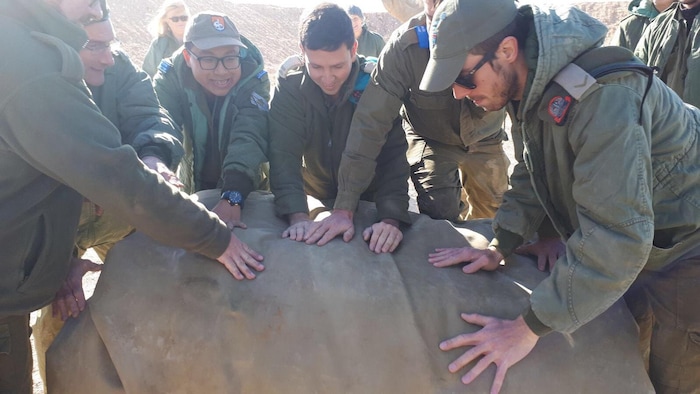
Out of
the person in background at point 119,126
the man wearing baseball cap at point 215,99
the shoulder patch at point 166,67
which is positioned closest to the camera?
the person in background at point 119,126

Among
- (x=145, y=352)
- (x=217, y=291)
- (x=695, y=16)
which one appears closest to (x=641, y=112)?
(x=217, y=291)

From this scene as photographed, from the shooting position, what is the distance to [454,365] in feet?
7.79

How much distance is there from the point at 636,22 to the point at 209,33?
3.54 metres

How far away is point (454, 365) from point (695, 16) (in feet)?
11.1

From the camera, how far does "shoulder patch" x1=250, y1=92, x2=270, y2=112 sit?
354cm

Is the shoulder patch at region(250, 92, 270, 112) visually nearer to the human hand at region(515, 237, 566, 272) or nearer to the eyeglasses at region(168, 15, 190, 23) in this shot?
the human hand at region(515, 237, 566, 272)

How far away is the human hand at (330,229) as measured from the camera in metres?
2.78

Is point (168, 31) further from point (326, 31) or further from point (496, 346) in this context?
point (496, 346)

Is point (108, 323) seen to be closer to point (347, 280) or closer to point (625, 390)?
point (347, 280)

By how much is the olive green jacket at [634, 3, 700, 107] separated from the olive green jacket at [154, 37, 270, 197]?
2.80 m

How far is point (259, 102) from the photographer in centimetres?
356

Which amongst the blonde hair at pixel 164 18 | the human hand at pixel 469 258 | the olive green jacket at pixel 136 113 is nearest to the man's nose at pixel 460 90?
the human hand at pixel 469 258

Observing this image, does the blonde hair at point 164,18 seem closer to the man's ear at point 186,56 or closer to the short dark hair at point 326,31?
the man's ear at point 186,56

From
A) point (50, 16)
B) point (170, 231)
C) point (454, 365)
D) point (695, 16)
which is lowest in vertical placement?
point (454, 365)
